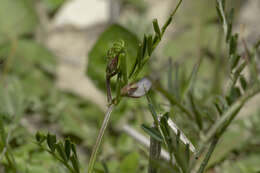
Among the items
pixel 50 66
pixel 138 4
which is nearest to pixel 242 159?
pixel 50 66

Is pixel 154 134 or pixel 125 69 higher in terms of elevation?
pixel 125 69

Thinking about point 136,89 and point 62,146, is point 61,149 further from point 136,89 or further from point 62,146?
point 136,89

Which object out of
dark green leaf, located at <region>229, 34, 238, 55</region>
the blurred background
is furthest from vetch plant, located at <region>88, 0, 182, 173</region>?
the blurred background

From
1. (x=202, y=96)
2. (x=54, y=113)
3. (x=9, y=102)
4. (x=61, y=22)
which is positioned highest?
(x=61, y=22)

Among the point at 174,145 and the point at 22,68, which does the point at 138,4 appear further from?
the point at 174,145

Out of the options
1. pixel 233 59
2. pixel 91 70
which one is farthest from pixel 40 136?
pixel 91 70

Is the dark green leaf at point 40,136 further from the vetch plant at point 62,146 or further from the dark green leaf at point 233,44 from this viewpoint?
the dark green leaf at point 233,44
